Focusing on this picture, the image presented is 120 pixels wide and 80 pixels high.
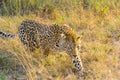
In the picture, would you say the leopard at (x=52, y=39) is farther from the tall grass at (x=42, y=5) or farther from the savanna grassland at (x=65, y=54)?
the tall grass at (x=42, y=5)

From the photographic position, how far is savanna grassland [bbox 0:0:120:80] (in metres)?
5.65

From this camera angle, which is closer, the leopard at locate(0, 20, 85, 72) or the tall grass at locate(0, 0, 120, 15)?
the leopard at locate(0, 20, 85, 72)

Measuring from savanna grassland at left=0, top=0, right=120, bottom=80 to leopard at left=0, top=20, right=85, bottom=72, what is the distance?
0.11 meters

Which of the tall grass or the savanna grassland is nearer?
the savanna grassland

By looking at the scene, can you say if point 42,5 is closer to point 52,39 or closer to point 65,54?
point 65,54

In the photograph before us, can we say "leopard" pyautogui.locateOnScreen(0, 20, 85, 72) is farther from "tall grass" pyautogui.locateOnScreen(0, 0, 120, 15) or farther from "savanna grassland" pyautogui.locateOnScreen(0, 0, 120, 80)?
"tall grass" pyautogui.locateOnScreen(0, 0, 120, 15)

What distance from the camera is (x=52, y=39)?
5910 mm

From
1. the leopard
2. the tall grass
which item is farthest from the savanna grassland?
the leopard

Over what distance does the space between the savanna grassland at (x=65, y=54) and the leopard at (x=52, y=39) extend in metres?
0.11

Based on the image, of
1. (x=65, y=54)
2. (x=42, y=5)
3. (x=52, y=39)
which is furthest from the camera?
(x=42, y=5)

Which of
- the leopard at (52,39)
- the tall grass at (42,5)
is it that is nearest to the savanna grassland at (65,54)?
the tall grass at (42,5)

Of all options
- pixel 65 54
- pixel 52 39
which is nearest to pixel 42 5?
pixel 65 54

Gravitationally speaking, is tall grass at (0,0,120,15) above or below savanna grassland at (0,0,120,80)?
above

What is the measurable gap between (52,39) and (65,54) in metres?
0.39
